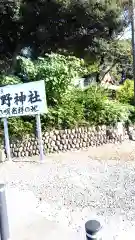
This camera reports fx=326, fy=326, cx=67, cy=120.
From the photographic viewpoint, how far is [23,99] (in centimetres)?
815

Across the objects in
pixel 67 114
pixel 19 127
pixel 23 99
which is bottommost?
pixel 19 127

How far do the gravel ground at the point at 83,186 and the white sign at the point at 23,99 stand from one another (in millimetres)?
1341

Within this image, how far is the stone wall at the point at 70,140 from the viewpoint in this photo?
907 cm

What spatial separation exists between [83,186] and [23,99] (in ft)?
9.42

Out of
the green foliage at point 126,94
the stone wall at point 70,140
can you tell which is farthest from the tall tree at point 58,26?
the stone wall at point 70,140

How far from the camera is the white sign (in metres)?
8.02

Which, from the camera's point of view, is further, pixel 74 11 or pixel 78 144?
pixel 74 11

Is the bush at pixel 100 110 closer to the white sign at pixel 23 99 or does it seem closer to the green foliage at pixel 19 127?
the green foliage at pixel 19 127

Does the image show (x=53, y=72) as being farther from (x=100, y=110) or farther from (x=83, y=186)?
(x=83, y=186)

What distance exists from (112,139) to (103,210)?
5.52 m

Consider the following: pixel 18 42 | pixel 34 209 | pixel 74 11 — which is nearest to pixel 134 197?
pixel 34 209

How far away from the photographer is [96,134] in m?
10.3

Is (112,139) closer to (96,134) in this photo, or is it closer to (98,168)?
(96,134)

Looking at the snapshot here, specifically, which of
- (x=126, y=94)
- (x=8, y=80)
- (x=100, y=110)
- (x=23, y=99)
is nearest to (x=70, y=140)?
(x=100, y=110)
